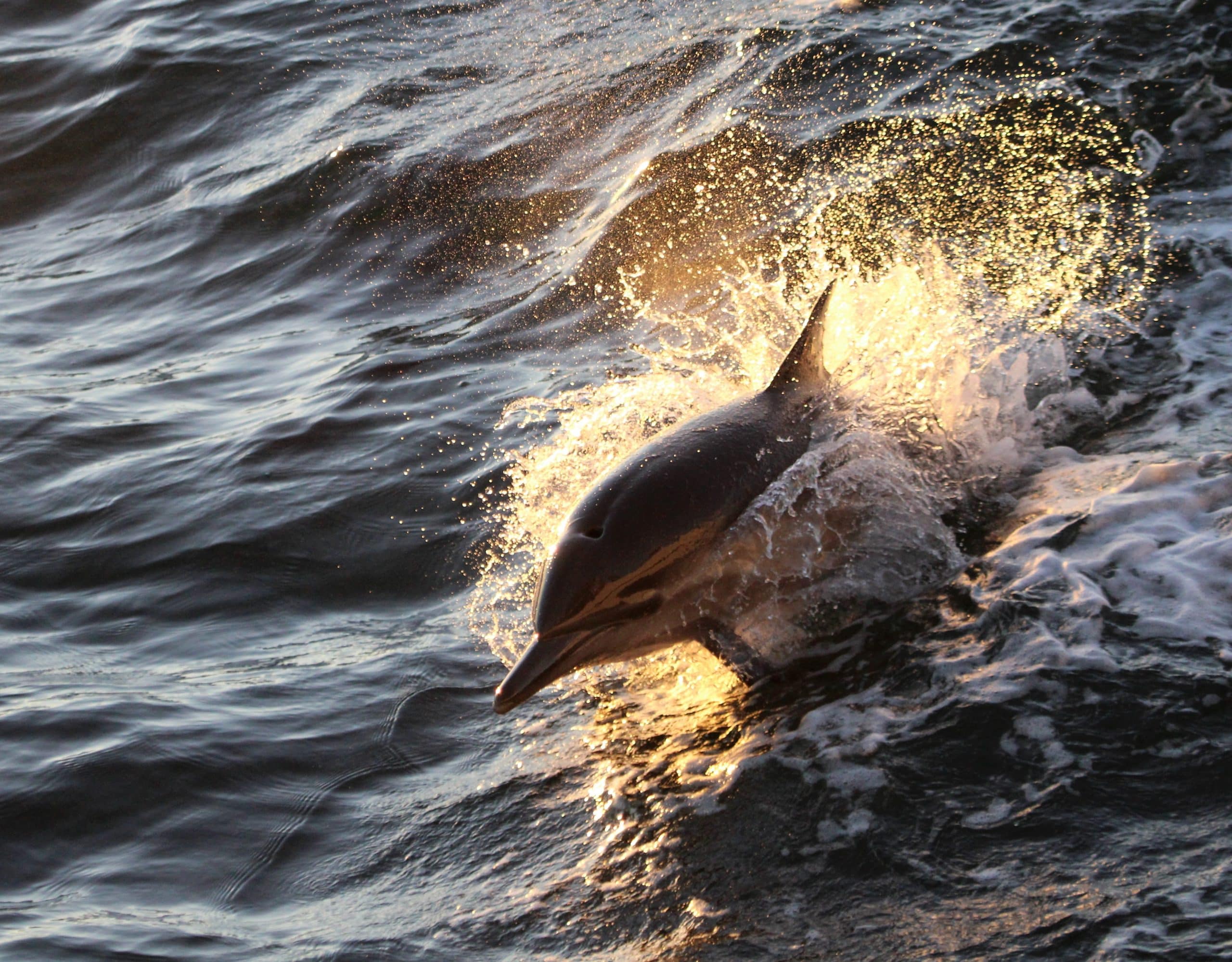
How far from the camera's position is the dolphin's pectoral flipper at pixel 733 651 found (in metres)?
5.07

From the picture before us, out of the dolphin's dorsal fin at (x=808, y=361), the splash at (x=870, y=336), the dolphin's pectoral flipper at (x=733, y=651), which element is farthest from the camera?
the dolphin's dorsal fin at (x=808, y=361)

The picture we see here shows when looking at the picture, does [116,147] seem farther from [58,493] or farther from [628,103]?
[58,493]

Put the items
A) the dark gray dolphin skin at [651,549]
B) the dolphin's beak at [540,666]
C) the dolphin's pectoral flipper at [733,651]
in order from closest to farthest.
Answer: the dolphin's beak at [540,666] < the dark gray dolphin skin at [651,549] < the dolphin's pectoral flipper at [733,651]

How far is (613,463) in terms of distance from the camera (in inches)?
243

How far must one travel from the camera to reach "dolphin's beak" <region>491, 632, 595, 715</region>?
4.41 m

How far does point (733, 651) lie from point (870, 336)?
7.14 feet

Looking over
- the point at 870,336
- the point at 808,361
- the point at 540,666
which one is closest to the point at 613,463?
the point at 808,361

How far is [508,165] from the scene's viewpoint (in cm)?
1178

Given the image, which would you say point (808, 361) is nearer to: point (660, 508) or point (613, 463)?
point (613, 463)

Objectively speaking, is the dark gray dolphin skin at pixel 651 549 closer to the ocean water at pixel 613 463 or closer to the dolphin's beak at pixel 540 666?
the dolphin's beak at pixel 540 666

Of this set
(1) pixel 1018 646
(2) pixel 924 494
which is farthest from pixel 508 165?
(1) pixel 1018 646

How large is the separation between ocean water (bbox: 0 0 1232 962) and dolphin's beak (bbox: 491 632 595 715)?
475mm

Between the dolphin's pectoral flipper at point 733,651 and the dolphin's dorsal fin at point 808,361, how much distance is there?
114 cm

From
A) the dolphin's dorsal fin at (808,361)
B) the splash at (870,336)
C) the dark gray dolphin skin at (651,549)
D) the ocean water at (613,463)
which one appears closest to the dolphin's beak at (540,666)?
the dark gray dolphin skin at (651,549)
